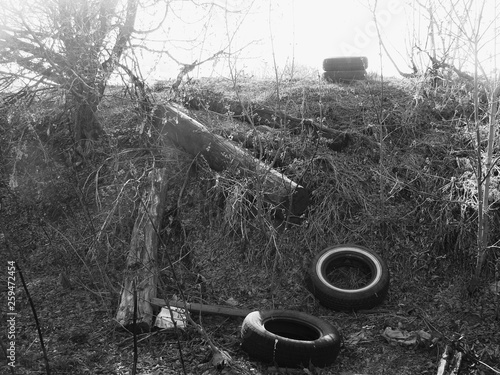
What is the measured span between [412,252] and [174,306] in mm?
3012

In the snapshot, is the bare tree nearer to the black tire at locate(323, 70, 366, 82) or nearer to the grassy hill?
the grassy hill

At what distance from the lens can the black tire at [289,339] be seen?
5152 millimetres

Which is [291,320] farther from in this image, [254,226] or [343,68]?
[343,68]

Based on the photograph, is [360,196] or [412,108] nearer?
[360,196]

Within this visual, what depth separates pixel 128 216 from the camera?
289 inches

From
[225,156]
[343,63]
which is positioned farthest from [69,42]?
[343,63]

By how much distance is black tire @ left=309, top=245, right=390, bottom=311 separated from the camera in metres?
6.26

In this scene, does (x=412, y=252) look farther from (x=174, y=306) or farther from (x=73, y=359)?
(x=73, y=359)

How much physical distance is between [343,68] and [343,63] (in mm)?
90

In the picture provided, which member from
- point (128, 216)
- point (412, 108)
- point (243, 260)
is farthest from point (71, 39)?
point (412, 108)

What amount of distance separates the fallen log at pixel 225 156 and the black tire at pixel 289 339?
152 centimetres

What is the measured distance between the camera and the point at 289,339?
17.2ft

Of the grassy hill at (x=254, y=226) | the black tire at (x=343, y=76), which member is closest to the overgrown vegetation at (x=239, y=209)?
the grassy hill at (x=254, y=226)

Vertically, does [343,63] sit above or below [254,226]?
above
